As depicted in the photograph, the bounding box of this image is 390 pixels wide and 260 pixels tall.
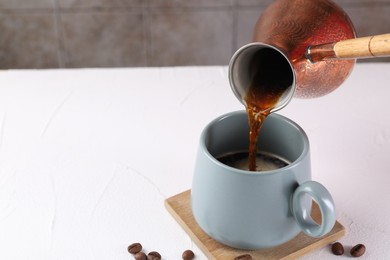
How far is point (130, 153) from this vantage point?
82 cm

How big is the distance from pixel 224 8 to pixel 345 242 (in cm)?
102

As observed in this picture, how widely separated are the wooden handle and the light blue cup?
0.32ft

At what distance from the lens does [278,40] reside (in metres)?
0.68

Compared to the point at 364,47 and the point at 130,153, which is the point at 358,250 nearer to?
the point at 364,47

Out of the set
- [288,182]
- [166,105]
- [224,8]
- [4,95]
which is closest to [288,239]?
[288,182]

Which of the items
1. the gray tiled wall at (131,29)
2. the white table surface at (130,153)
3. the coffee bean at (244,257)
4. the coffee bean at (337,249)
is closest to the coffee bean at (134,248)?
the white table surface at (130,153)

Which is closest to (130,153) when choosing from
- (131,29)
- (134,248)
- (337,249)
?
(134,248)

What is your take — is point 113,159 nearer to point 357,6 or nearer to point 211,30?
point 211,30

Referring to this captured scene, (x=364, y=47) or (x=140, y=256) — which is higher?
(x=364, y=47)

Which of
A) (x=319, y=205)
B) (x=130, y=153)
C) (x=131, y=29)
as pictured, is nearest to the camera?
(x=319, y=205)

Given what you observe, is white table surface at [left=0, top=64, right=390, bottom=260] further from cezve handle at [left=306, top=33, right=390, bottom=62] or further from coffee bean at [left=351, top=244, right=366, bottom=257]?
cezve handle at [left=306, top=33, right=390, bottom=62]

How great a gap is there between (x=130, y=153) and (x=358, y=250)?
1.07ft

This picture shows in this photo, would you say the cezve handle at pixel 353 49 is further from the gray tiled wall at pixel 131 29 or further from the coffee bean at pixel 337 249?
the gray tiled wall at pixel 131 29

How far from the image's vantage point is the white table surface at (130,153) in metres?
0.68
